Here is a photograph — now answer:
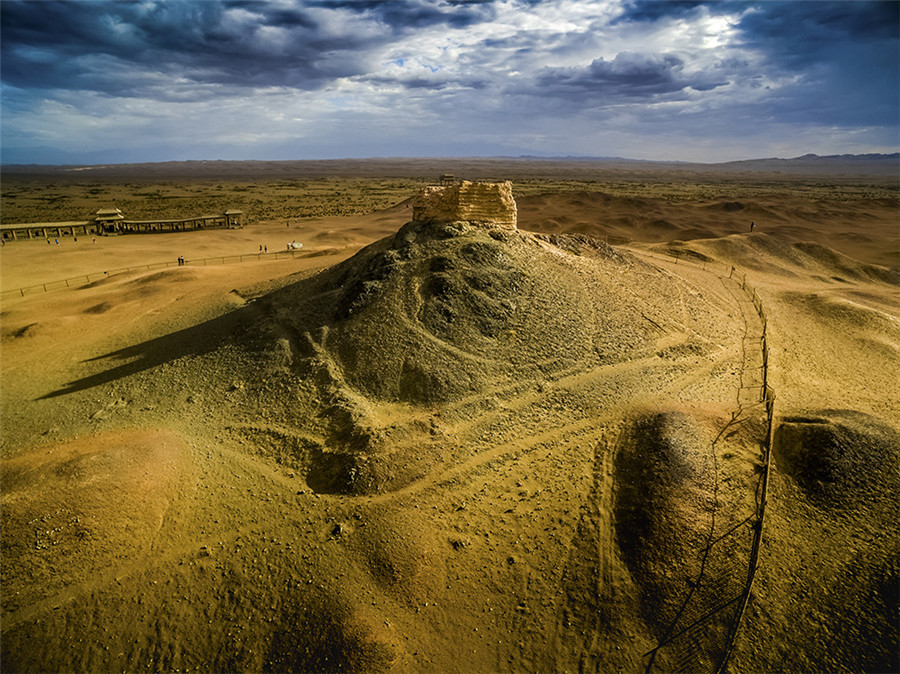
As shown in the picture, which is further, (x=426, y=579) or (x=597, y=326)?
(x=597, y=326)

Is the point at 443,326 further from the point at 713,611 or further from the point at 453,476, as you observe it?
the point at 713,611

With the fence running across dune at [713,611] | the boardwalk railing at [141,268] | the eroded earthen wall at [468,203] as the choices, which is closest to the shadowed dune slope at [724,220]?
the boardwalk railing at [141,268]

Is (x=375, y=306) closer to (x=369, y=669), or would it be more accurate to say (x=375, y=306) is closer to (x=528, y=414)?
(x=528, y=414)

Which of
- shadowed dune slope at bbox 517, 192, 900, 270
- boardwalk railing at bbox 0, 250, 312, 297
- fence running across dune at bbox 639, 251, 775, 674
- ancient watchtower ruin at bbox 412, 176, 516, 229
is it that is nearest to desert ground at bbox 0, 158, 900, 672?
fence running across dune at bbox 639, 251, 775, 674

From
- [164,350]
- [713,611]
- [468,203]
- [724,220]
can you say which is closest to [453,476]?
[713,611]

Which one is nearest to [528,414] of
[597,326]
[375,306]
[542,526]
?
[542,526]

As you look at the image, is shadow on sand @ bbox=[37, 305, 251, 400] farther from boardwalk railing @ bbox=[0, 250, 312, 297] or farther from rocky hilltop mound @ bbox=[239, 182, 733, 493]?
boardwalk railing @ bbox=[0, 250, 312, 297]
